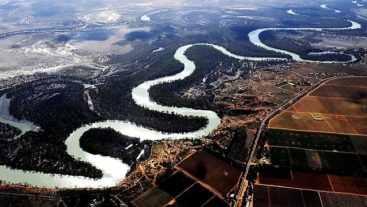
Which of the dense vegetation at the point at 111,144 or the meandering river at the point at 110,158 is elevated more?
the dense vegetation at the point at 111,144

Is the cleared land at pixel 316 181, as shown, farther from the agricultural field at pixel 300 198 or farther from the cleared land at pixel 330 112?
the cleared land at pixel 330 112

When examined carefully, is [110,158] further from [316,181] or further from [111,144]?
[316,181]

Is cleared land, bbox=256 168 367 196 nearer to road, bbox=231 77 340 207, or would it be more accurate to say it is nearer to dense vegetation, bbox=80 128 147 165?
road, bbox=231 77 340 207

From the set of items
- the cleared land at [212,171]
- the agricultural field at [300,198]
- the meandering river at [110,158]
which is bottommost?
the meandering river at [110,158]

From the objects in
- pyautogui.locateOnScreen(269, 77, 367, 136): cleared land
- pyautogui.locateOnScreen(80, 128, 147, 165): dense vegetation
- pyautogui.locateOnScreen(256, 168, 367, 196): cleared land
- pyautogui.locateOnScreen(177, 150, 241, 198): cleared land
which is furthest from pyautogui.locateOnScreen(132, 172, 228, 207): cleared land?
pyautogui.locateOnScreen(269, 77, 367, 136): cleared land

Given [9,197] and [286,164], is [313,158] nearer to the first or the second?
[286,164]

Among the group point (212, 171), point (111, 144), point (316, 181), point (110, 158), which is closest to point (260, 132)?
point (212, 171)

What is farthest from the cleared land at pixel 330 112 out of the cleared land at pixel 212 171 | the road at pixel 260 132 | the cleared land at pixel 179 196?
the cleared land at pixel 179 196

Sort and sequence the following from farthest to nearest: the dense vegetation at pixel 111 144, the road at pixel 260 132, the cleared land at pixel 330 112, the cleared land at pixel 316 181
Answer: the cleared land at pixel 330 112 → the dense vegetation at pixel 111 144 → the cleared land at pixel 316 181 → the road at pixel 260 132

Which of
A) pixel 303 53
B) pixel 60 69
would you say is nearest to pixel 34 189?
pixel 60 69
